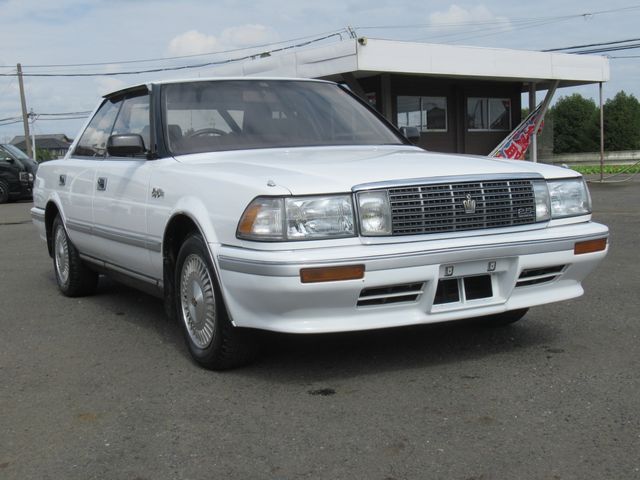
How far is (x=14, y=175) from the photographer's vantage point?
21922 mm

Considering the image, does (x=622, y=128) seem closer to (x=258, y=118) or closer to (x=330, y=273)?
(x=258, y=118)

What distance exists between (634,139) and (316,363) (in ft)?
260

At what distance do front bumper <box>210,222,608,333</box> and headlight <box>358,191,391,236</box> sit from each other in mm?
86

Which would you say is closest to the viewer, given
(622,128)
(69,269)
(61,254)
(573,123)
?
(69,269)

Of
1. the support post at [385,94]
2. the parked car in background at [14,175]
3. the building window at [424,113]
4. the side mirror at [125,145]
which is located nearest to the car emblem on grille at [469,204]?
the side mirror at [125,145]

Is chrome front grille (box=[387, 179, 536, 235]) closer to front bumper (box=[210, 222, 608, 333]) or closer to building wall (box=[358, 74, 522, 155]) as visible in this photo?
front bumper (box=[210, 222, 608, 333])

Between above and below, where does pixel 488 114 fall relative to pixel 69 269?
above

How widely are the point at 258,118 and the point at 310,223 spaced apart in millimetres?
1616

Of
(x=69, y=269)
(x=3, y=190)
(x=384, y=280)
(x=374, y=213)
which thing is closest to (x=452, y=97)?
(x=3, y=190)

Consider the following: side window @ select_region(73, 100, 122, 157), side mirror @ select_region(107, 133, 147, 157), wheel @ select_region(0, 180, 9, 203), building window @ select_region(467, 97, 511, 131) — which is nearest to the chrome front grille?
side mirror @ select_region(107, 133, 147, 157)

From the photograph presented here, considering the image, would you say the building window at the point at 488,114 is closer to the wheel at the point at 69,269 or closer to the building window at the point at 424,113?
the building window at the point at 424,113

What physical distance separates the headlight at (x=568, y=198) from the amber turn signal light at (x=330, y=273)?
126cm

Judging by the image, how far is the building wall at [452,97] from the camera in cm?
2329

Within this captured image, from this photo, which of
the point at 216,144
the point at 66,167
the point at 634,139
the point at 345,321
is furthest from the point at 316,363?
the point at 634,139
